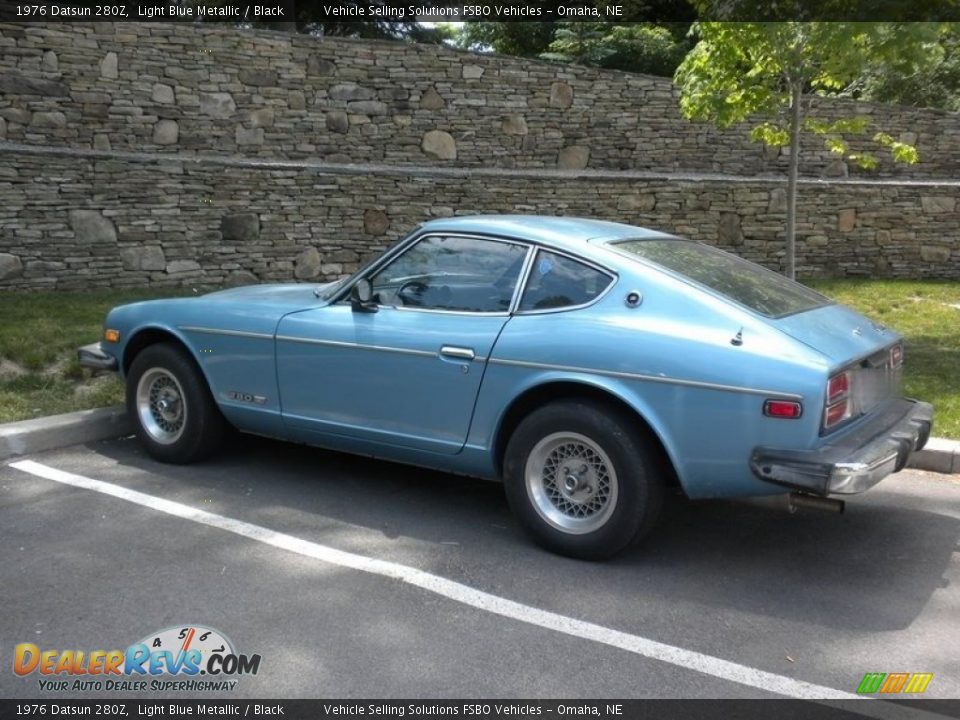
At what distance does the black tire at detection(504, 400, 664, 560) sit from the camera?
415cm

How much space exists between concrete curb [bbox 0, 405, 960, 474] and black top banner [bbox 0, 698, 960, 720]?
2.81m

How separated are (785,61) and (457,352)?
5816 millimetres

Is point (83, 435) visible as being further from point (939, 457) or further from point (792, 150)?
point (792, 150)

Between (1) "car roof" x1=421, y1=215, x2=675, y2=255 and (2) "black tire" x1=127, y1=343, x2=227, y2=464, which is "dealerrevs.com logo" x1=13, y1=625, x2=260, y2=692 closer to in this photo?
(2) "black tire" x1=127, y1=343, x2=227, y2=464

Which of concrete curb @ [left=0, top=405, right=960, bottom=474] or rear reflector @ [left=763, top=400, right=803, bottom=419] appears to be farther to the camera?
concrete curb @ [left=0, top=405, right=960, bottom=474]

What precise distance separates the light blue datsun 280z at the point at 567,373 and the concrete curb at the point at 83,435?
3.03 ft

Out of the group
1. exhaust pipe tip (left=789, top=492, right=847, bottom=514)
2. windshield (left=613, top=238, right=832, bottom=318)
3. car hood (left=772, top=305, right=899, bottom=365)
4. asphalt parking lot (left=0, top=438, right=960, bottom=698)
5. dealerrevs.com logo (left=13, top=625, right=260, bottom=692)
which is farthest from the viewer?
windshield (left=613, top=238, right=832, bottom=318)

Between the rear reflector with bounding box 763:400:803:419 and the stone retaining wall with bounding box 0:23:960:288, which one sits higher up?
the stone retaining wall with bounding box 0:23:960:288

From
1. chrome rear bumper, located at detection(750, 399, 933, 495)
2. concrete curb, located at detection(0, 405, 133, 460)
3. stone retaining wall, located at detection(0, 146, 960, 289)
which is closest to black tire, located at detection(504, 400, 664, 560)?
chrome rear bumper, located at detection(750, 399, 933, 495)

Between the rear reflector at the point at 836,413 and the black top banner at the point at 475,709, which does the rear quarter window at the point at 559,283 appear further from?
the black top banner at the point at 475,709

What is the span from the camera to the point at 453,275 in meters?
4.93

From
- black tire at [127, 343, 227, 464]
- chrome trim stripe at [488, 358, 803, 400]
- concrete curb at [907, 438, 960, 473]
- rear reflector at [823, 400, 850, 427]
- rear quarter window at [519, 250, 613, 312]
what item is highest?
rear quarter window at [519, 250, 613, 312]

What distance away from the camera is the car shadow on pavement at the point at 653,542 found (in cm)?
404

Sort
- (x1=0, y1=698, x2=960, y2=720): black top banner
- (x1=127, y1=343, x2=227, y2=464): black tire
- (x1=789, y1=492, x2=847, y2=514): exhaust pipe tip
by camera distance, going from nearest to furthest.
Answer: (x1=0, y1=698, x2=960, y2=720): black top banner → (x1=789, y1=492, x2=847, y2=514): exhaust pipe tip → (x1=127, y1=343, x2=227, y2=464): black tire
